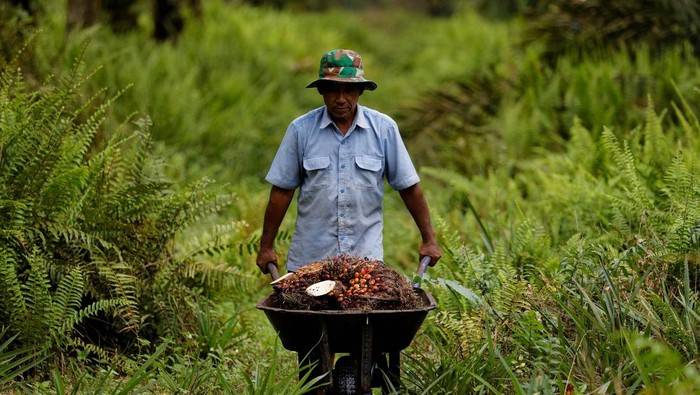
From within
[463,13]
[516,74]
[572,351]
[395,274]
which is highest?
[395,274]

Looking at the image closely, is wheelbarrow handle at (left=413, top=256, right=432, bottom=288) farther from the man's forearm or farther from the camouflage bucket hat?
the camouflage bucket hat

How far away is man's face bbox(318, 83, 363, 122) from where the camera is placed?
17.0ft

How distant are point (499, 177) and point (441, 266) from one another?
12.4ft

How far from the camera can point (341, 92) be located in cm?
520

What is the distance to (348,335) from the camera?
4672 mm

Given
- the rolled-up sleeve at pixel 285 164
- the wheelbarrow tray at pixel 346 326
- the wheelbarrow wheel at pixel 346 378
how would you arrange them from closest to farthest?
the wheelbarrow tray at pixel 346 326 < the wheelbarrow wheel at pixel 346 378 < the rolled-up sleeve at pixel 285 164

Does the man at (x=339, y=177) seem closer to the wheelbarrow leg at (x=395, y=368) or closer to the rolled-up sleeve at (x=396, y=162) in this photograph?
the rolled-up sleeve at (x=396, y=162)

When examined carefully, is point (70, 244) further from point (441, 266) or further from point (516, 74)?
point (516, 74)

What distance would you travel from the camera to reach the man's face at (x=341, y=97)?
17.0 feet

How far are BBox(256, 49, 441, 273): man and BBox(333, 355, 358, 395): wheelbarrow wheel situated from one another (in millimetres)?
675

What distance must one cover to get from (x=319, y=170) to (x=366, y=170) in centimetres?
26

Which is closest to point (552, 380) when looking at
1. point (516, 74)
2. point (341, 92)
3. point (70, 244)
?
point (341, 92)

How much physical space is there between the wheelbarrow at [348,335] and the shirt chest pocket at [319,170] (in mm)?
763

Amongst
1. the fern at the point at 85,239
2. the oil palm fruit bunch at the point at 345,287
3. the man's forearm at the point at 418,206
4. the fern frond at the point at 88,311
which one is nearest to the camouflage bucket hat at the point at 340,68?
the man's forearm at the point at 418,206
